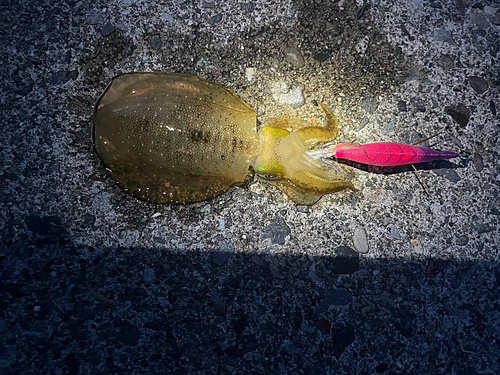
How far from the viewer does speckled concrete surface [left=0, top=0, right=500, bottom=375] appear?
2.04 metres

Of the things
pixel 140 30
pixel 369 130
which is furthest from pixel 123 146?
pixel 369 130

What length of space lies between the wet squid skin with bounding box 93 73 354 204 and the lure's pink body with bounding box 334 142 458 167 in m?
0.16

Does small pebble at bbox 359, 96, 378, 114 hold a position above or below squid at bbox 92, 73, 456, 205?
above

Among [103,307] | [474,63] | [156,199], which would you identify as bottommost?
[103,307]

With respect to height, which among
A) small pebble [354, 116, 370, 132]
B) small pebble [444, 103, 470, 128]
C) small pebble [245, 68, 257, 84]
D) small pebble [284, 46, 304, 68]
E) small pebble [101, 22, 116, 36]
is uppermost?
small pebble [101, 22, 116, 36]

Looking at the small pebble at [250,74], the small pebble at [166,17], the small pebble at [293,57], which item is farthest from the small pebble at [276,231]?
the small pebble at [166,17]

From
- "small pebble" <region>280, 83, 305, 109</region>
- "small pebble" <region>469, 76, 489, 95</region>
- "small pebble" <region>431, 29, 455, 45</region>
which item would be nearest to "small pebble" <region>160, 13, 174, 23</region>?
"small pebble" <region>280, 83, 305, 109</region>

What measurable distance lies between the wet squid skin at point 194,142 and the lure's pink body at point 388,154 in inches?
6.5

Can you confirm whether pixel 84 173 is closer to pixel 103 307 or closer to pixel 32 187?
pixel 32 187

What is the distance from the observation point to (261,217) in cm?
223

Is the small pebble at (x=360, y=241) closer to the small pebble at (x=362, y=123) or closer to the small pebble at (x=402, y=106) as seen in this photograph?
the small pebble at (x=362, y=123)

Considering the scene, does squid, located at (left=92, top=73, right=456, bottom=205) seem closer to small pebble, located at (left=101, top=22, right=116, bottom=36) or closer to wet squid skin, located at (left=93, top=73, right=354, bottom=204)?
wet squid skin, located at (left=93, top=73, right=354, bottom=204)

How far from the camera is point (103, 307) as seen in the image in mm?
2035

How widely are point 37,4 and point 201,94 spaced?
123cm
